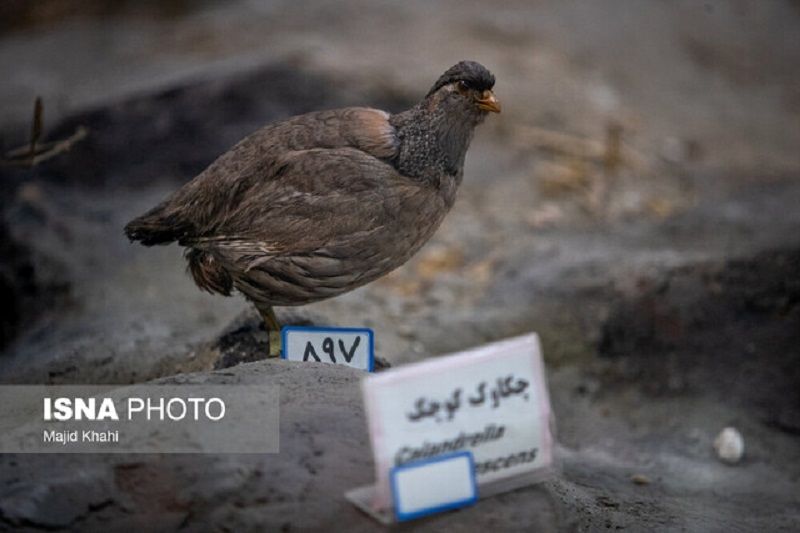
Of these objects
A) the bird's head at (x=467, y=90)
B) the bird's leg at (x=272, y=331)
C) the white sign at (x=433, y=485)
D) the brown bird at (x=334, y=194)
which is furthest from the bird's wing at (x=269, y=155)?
the white sign at (x=433, y=485)

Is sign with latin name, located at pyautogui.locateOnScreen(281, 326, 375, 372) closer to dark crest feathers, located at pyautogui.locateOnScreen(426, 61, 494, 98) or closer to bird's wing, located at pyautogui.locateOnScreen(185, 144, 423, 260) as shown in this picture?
bird's wing, located at pyautogui.locateOnScreen(185, 144, 423, 260)

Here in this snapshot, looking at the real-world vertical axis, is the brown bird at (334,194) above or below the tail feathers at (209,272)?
above

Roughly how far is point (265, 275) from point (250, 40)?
Result: 5581 millimetres

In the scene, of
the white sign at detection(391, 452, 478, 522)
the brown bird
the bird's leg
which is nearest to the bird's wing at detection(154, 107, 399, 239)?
the brown bird

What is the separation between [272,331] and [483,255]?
2659 mm

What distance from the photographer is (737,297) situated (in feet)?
19.2

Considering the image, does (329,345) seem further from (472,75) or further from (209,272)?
(472,75)

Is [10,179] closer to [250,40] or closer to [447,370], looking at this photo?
[250,40]

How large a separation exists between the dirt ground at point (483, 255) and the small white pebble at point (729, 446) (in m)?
0.05

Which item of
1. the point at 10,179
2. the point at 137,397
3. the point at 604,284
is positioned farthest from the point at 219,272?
the point at 10,179

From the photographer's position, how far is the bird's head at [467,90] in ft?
13.3

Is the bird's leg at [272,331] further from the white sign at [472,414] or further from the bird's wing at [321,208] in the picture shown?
the white sign at [472,414]

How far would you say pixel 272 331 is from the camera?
450cm

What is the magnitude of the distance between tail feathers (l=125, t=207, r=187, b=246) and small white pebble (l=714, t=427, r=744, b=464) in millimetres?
2755
